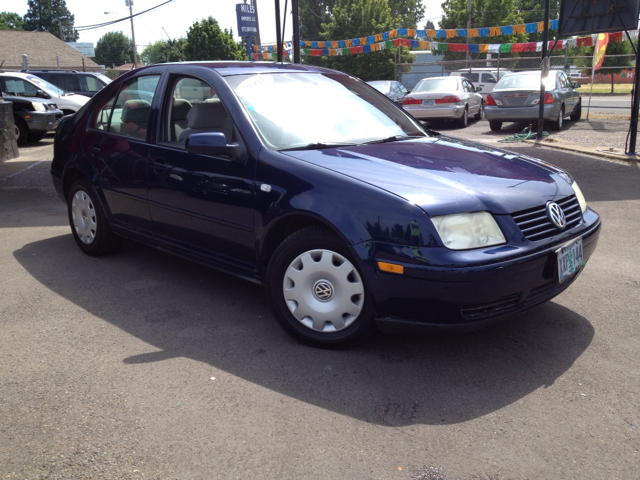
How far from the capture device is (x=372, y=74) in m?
47.1

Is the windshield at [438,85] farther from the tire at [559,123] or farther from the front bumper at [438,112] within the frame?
the tire at [559,123]

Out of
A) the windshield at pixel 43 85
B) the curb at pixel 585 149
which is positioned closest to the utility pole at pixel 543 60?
the curb at pixel 585 149

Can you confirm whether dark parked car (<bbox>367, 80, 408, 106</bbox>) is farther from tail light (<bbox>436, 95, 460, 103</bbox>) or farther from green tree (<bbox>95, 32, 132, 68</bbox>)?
green tree (<bbox>95, 32, 132, 68</bbox>)

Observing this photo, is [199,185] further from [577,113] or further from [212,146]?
[577,113]

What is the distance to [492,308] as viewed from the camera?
3080 millimetres

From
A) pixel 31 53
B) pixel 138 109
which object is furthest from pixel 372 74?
pixel 138 109

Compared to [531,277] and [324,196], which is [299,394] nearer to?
[324,196]

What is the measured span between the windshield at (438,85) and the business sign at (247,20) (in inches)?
350

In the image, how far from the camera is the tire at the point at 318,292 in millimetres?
3242

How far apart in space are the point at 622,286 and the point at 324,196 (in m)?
2.49

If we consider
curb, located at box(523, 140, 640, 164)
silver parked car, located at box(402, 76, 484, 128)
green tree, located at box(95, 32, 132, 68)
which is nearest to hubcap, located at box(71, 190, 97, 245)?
curb, located at box(523, 140, 640, 164)

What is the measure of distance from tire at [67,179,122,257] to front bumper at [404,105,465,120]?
12290 mm

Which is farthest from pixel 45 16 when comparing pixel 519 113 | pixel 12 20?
pixel 519 113

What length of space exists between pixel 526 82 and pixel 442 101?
2.34 metres
